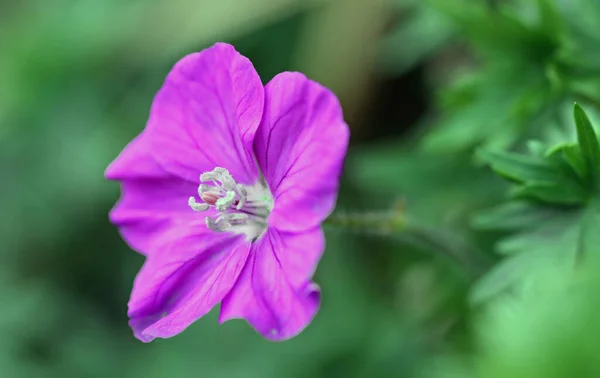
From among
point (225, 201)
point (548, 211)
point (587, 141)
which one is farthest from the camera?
point (548, 211)

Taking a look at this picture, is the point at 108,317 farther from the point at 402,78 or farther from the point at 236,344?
the point at 402,78

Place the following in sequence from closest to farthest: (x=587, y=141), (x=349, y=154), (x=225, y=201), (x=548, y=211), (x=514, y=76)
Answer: (x=587, y=141) → (x=225, y=201) → (x=548, y=211) → (x=514, y=76) → (x=349, y=154)

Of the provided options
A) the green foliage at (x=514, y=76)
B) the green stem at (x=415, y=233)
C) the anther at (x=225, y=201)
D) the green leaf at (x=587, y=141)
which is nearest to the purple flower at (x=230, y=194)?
the anther at (x=225, y=201)

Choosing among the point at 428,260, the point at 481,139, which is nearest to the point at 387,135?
the point at 428,260

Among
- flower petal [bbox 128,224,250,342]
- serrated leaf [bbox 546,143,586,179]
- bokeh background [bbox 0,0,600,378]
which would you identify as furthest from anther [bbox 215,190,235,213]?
serrated leaf [bbox 546,143,586,179]

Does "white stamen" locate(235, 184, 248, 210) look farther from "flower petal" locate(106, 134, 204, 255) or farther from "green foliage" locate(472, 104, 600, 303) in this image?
"green foliage" locate(472, 104, 600, 303)

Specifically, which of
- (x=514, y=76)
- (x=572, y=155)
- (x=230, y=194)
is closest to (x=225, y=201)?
(x=230, y=194)

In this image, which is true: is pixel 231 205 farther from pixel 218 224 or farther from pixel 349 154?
pixel 349 154
